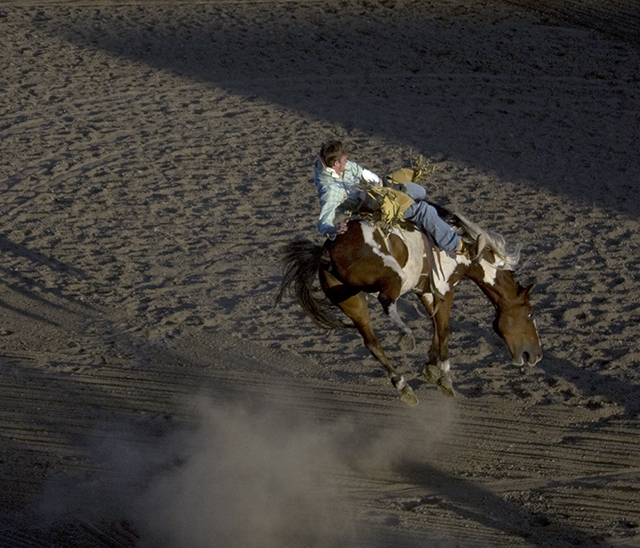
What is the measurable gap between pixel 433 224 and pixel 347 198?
0.63 m

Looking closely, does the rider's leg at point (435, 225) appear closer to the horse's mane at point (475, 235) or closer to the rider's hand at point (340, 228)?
the horse's mane at point (475, 235)

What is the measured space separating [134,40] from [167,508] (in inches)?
419

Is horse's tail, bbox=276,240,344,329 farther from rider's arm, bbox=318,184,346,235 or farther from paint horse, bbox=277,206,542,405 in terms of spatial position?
rider's arm, bbox=318,184,346,235

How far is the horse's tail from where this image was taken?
18.5ft

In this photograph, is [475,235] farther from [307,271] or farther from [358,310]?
[307,271]

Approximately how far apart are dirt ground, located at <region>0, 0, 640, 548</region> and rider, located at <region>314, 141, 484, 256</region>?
1.53 meters

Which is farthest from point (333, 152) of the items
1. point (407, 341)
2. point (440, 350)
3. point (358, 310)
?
point (440, 350)

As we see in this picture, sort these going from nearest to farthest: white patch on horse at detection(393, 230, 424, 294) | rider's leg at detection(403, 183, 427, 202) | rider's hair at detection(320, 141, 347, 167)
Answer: rider's hair at detection(320, 141, 347, 167) → white patch on horse at detection(393, 230, 424, 294) → rider's leg at detection(403, 183, 427, 202)

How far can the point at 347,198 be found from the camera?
5.70m

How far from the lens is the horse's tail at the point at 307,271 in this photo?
5645 millimetres

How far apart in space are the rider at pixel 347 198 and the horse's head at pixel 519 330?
53cm

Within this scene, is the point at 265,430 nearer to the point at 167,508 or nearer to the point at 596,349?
the point at 167,508

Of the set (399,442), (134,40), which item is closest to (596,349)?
(399,442)

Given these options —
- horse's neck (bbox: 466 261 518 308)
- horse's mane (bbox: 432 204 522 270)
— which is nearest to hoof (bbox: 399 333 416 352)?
horse's neck (bbox: 466 261 518 308)
